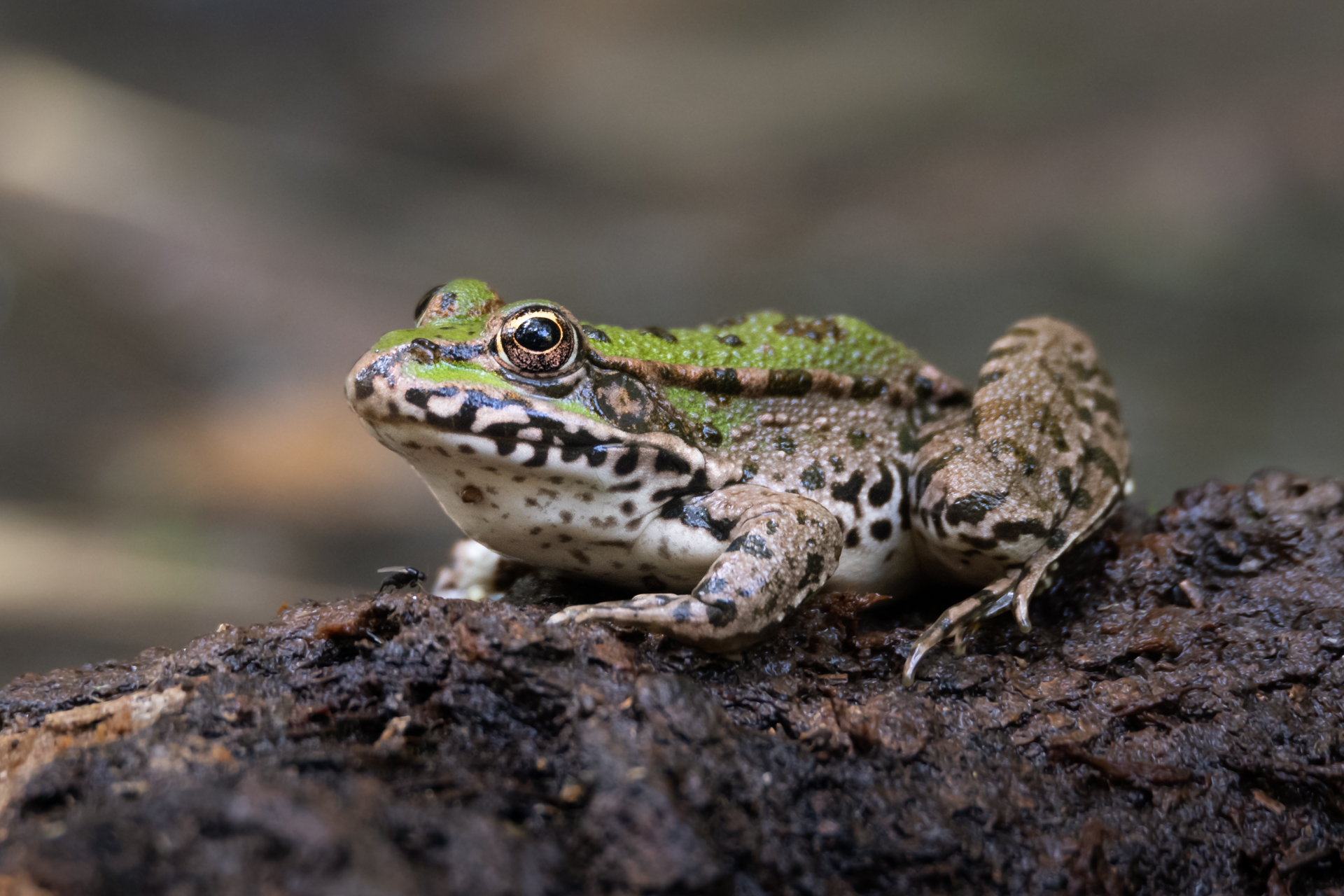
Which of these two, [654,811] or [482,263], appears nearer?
[654,811]

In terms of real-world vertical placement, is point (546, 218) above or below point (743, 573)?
above

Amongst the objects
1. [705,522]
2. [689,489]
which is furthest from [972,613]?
[689,489]

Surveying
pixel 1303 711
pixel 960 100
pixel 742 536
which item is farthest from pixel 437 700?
pixel 960 100

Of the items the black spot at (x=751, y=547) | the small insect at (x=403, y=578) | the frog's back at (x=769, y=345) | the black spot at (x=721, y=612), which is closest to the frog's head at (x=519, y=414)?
the frog's back at (x=769, y=345)

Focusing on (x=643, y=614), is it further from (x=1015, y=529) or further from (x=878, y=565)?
(x=1015, y=529)

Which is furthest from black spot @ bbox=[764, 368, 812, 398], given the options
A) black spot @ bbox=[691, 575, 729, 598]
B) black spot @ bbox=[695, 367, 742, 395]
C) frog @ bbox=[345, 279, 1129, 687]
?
black spot @ bbox=[691, 575, 729, 598]

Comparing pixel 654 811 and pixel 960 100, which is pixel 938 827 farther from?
pixel 960 100
